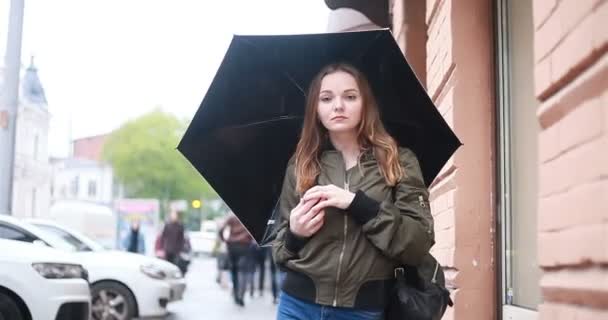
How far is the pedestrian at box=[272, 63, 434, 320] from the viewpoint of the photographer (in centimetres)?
249

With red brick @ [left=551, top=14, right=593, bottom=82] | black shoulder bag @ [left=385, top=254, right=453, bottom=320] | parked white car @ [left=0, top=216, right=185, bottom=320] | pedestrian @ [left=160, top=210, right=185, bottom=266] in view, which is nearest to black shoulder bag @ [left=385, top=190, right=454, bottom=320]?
black shoulder bag @ [left=385, top=254, right=453, bottom=320]

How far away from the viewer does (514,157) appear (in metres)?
4.17

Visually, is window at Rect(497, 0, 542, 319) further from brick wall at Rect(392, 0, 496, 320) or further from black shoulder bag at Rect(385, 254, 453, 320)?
black shoulder bag at Rect(385, 254, 453, 320)

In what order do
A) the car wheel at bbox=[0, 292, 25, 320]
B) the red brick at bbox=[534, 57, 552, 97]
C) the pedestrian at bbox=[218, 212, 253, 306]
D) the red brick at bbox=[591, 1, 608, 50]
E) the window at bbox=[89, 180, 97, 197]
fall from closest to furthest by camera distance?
the red brick at bbox=[591, 1, 608, 50] < the red brick at bbox=[534, 57, 552, 97] < the car wheel at bbox=[0, 292, 25, 320] < the pedestrian at bbox=[218, 212, 253, 306] < the window at bbox=[89, 180, 97, 197]

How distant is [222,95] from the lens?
2979 mm

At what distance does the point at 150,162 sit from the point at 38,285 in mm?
60676

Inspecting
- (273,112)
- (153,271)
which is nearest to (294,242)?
(273,112)

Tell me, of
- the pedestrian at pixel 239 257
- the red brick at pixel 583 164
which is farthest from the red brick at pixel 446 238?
the pedestrian at pixel 239 257

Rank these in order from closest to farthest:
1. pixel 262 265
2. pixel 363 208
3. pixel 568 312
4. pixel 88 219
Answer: pixel 568 312 < pixel 363 208 < pixel 262 265 < pixel 88 219

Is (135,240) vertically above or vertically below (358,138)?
below

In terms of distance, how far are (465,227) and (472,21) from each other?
115cm

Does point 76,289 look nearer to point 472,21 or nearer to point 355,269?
point 472,21

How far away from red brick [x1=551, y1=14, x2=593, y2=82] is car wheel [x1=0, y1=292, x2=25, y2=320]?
6.03 meters

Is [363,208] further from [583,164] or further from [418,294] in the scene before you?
[583,164]
